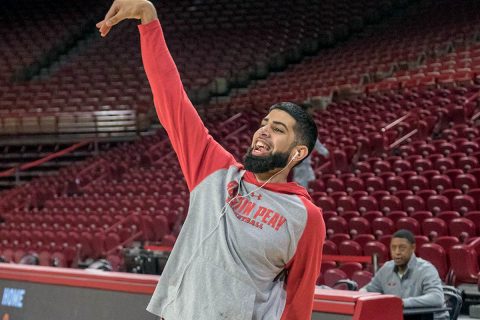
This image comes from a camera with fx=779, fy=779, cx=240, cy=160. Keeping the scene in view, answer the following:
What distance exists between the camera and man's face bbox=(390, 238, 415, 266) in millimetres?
5074

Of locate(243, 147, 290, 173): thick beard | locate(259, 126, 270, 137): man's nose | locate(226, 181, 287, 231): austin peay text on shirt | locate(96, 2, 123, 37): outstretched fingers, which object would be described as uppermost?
locate(96, 2, 123, 37): outstretched fingers

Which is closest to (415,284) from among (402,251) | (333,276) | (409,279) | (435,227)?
(409,279)

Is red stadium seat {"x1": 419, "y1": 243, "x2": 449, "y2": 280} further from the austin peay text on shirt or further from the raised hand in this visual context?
the raised hand

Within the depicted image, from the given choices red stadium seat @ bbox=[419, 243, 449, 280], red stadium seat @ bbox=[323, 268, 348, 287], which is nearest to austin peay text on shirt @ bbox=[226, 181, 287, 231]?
red stadium seat @ bbox=[323, 268, 348, 287]

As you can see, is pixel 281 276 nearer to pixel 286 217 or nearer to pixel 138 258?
pixel 286 217

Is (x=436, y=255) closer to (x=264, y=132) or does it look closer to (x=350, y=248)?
(x=350, y=248)

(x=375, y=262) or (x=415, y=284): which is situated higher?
(x=415, y=284)

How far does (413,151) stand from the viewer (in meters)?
10.4

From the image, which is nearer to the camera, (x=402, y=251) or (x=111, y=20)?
(x=111, y=20)

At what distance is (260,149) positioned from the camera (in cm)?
206

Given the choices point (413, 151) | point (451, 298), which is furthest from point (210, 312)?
point (413, 151)

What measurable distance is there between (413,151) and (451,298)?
5.63 meters

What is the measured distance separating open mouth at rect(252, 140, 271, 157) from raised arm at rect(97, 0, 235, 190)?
164 mm

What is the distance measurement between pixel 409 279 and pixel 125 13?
11.1ft
